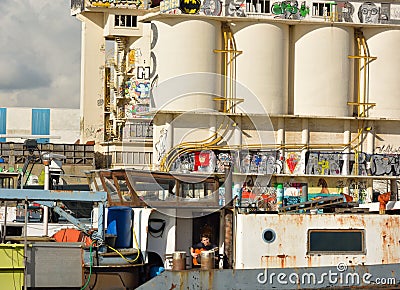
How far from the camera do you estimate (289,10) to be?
1598 inches

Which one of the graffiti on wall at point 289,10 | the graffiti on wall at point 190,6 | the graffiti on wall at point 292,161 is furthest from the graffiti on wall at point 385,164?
the graffiti on wall at point 190,6

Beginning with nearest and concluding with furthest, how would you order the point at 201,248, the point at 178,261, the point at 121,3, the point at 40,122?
the point at 178,261
the point at 201,248
the point at 121,3
the point at 40,122

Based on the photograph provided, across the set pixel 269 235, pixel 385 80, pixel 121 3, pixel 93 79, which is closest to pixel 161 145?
pixel 385 80

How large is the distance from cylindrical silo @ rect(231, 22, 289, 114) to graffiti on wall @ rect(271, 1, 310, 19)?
65 cm

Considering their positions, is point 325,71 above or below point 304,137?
above

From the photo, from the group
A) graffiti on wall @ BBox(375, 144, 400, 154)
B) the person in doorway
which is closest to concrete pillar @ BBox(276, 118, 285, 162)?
graffiti on wall @ BBox(375, 144, 400, 154)

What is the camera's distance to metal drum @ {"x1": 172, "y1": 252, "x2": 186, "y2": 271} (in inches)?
788

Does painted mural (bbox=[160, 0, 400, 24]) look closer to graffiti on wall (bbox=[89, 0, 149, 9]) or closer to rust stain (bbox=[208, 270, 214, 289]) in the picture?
graffiti on wall (bbox=[89, 0, 149, 9])

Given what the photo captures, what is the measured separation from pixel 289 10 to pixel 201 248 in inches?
854

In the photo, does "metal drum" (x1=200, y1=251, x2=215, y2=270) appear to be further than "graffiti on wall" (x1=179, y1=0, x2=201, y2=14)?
No

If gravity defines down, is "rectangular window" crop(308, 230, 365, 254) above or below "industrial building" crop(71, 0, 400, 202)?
below

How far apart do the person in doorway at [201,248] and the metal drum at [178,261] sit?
717 millimetres

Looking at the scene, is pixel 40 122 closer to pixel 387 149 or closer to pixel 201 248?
pixel 387 149

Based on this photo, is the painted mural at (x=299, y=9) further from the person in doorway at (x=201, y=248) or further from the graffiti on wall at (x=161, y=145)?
the person in doorway at (x=201, y=248)
